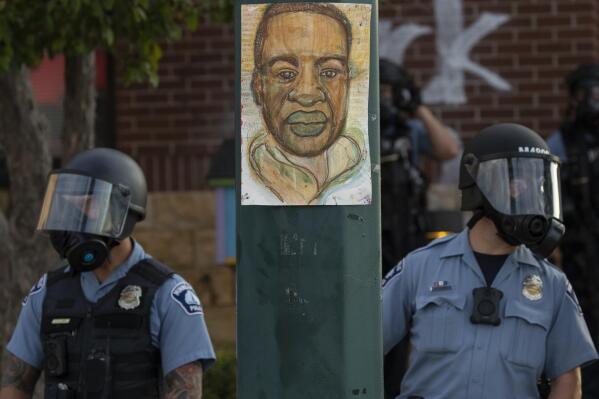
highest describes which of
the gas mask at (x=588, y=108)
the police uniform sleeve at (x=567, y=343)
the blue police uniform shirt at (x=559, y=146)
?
the gas mask at (x=588, y=108)

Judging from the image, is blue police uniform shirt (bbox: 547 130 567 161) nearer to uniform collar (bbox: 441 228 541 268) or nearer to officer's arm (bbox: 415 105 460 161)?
officer's arm (bbox: 415 105 460 161)

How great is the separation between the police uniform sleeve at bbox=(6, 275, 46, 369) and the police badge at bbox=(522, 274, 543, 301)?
166cm

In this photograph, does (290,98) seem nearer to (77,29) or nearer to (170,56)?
(77,29)

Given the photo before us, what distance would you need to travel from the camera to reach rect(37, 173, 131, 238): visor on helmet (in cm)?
479

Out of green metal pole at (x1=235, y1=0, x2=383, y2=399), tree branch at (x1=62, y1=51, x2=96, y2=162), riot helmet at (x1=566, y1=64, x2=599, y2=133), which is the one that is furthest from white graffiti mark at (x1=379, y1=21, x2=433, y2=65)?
green metal pole at (x1=235, y1=0, x2=383, y2=399)

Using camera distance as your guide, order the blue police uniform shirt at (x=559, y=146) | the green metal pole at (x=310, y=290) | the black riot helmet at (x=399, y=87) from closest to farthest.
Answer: the green metal pole at (x=310, y=290) < the black riot helmet at (x=399, y=87) < the blue police uniform shirt at (x=559, y=146)

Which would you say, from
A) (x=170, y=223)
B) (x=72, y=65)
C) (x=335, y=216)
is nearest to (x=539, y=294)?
(x=335, y=216)

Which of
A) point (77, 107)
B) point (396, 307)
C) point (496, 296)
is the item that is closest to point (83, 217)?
point (396, 307)

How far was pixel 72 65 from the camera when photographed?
752 cm

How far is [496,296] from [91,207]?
4.75 feet

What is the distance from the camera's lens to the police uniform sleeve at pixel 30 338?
4750 millimetres

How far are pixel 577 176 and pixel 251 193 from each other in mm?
5216

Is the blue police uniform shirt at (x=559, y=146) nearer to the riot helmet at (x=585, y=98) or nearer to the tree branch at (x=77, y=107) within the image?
the riot helmet at (x=585, y=98)

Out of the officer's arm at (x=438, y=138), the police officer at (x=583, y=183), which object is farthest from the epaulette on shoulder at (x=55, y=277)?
the police officer at (x=583, y=183)
